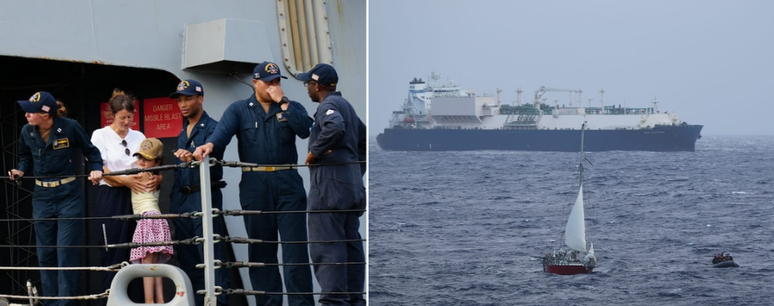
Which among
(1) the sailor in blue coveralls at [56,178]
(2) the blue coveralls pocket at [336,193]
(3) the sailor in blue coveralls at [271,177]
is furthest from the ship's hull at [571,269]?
(1) the sailor in blue coveralls at [56,178]

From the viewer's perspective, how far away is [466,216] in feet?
19.1


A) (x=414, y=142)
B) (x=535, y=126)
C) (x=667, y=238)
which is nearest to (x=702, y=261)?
(x=667, y=238)

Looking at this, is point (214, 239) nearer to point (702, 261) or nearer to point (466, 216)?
point (466, 216)

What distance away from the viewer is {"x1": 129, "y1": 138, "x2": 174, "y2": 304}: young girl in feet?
14.8

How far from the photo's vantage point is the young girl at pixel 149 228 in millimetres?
4504

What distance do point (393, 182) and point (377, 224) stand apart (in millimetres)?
266

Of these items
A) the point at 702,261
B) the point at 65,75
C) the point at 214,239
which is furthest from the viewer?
the point at 65,75

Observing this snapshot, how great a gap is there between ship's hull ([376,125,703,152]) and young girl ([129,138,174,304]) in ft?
Result: 4.70

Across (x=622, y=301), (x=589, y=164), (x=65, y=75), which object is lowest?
(x=622, y=301)

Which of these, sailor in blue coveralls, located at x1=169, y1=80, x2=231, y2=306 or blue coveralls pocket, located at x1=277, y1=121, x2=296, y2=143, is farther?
sailor in blue coveralls, located at x1=169, y1=80, x2=231, y2=306

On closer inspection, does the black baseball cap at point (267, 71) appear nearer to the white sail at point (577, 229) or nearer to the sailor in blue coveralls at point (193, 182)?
the sailor in blue coveralls at point (193, 182)

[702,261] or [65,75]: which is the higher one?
[65,75]

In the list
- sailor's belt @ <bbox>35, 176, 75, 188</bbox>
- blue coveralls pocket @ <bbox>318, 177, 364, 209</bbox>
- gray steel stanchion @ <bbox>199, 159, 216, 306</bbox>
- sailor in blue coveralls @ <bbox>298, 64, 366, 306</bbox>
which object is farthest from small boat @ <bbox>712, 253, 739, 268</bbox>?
sailor's belt @ <bbox>35, 176, 75, 188</bbox>

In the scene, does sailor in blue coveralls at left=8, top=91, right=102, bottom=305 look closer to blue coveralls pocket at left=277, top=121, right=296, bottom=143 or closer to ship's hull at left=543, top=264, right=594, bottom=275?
blue coveralls pocket at left=277, top=121, right=296, bottom=143
